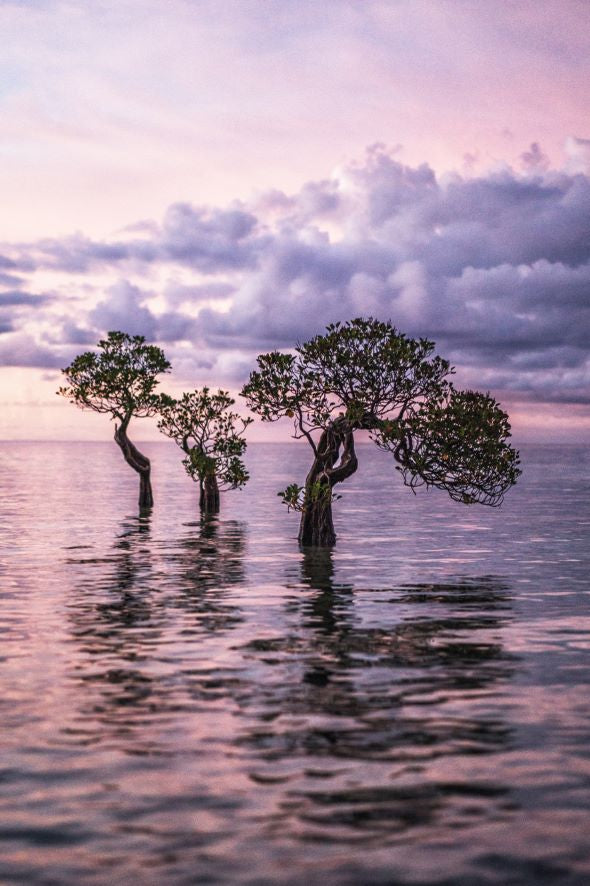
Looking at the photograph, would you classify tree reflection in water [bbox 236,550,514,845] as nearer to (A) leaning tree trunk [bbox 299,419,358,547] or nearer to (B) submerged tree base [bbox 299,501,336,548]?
(A) leaning tree trunk [bbox 299,419,358,547]

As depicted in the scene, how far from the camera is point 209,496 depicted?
257 ft

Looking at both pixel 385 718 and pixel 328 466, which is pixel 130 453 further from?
pixel 385 718

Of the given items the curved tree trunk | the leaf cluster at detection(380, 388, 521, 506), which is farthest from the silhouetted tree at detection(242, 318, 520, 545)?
the curved tree trunk

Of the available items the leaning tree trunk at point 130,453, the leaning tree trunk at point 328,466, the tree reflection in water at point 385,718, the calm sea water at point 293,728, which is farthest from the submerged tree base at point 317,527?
the leaning tree trunk at point 130,453

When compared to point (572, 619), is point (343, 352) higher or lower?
higher

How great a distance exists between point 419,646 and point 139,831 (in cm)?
1371

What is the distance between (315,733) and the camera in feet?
53.6

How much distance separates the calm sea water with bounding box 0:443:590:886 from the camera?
37.1ft

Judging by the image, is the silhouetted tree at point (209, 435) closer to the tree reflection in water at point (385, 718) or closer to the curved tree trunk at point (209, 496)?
the curved tree trunk at point (209, 496)

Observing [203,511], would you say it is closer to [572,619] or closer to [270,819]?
[572,619]

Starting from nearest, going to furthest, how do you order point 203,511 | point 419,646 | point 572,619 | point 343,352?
point 419,646 < point 572,619 < point 343,352 < point 203,511

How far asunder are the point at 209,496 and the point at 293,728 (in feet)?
203

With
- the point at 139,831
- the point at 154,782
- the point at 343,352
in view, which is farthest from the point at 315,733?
the point at 343,352

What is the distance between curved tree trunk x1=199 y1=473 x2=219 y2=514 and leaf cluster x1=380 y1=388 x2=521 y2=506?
102ft
